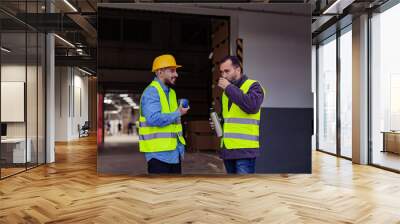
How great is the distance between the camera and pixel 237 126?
548cm

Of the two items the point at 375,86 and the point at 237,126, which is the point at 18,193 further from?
the point at 375,86

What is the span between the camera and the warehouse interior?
4160 millimetres

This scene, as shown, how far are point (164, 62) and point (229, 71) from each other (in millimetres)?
971

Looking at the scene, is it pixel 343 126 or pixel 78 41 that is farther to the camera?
pixel 78 41

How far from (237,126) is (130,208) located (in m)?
2.08

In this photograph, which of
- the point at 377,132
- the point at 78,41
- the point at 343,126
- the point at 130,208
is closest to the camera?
the point at 130,208

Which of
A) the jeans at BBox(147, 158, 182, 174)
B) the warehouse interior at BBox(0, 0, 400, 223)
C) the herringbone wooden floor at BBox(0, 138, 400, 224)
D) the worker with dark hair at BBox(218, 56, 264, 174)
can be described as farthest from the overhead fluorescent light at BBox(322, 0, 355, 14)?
the jeans at BBox(147, 158, 182, 174)

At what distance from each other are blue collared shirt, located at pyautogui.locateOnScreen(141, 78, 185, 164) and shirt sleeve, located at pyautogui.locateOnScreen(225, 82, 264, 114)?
0.79 metres

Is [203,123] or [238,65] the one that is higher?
[238,65]

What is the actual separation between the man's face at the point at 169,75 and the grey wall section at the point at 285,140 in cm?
140

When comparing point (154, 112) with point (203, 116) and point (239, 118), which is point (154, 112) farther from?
point (239, 118)

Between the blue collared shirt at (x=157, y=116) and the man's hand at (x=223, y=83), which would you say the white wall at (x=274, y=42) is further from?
the blue collared shirt at (x=157, y=116)

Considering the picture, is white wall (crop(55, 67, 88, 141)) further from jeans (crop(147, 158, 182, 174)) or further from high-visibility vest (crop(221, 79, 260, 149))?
high-visibility vest (crop(221, 79, 260, 149))

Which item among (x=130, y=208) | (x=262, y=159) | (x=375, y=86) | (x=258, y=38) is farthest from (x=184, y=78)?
(x=375, y=86)
